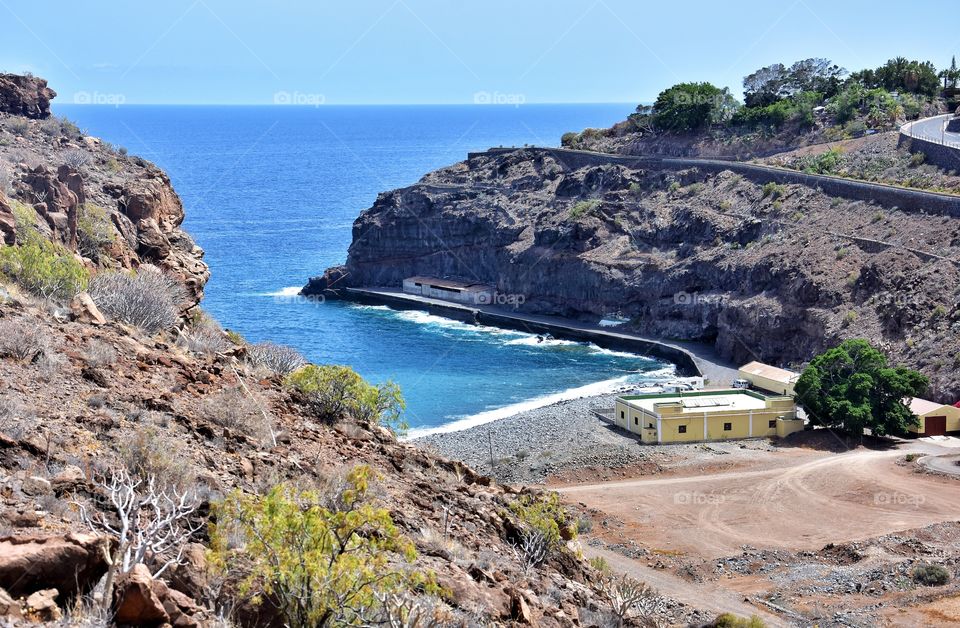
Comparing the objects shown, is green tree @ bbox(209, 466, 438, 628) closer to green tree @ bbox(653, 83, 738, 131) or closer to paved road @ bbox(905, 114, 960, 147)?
paved road @ bbox(905, 114, 960, 147)

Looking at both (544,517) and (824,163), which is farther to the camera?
(824,163)

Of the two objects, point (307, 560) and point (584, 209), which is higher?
point (584, 209)

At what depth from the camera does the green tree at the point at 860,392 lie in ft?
149

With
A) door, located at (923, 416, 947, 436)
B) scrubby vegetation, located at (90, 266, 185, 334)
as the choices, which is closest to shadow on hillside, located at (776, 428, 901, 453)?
door, located at (923, 416, 947, 436)

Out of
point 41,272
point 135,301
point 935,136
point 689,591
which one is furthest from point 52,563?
point 935,136

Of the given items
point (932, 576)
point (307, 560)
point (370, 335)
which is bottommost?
point (932, 576)

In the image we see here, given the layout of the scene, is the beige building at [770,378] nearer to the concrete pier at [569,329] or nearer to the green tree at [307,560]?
the concrete pier at [569,329]

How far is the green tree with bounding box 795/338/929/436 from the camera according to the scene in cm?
4534

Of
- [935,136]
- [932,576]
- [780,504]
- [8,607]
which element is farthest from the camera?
[935,136]

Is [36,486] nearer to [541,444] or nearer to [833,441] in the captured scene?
[541,444]

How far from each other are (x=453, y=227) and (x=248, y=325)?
909 inches

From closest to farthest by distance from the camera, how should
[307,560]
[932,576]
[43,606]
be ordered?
1. [43,606]
2. [307,560]
3. [932,576]

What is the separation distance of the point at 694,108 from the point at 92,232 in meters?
72.0

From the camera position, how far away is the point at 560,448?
4500 centimetres
